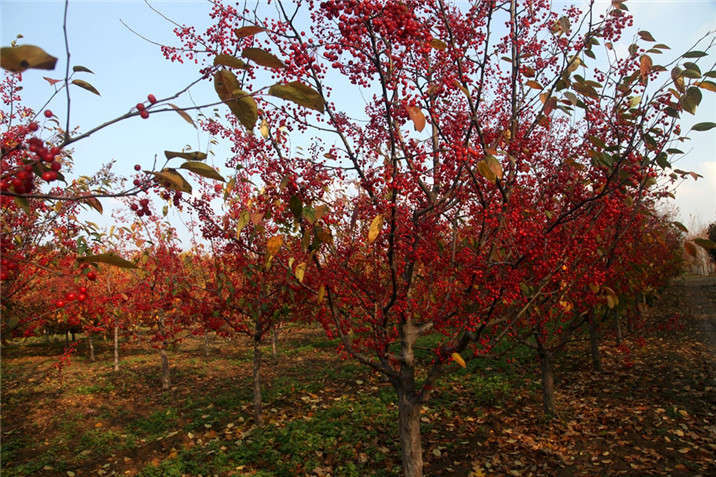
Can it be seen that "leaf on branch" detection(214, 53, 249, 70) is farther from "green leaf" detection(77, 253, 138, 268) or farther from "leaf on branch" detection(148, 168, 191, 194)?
"green leaf" detection(77, 253, 138, 268)

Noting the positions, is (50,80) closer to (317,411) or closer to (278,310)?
(278,310)

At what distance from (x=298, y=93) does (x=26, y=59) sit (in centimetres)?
71

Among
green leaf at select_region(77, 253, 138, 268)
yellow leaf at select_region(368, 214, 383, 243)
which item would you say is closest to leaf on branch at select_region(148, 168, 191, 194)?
green leaf at select_region(77, 253, 138, 268)

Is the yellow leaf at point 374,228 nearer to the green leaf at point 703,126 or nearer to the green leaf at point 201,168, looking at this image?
the green leaf at point 201,168

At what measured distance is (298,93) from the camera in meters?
1.32

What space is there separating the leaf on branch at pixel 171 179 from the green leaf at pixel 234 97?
285mm

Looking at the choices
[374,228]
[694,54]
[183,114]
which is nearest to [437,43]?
[374,228]

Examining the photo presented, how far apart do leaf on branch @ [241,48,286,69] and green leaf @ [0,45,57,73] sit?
1.76ft

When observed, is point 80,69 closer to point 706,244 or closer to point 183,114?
point 183,114

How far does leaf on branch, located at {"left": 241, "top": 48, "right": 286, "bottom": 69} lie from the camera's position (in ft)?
4.36

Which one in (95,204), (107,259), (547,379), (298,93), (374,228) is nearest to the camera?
(107,259)

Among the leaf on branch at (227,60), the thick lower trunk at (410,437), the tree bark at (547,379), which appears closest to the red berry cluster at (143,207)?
the leaf on branch at (227,60)

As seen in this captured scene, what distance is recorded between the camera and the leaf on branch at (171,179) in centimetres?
130

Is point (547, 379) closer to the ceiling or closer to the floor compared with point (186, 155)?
closer to the floor
